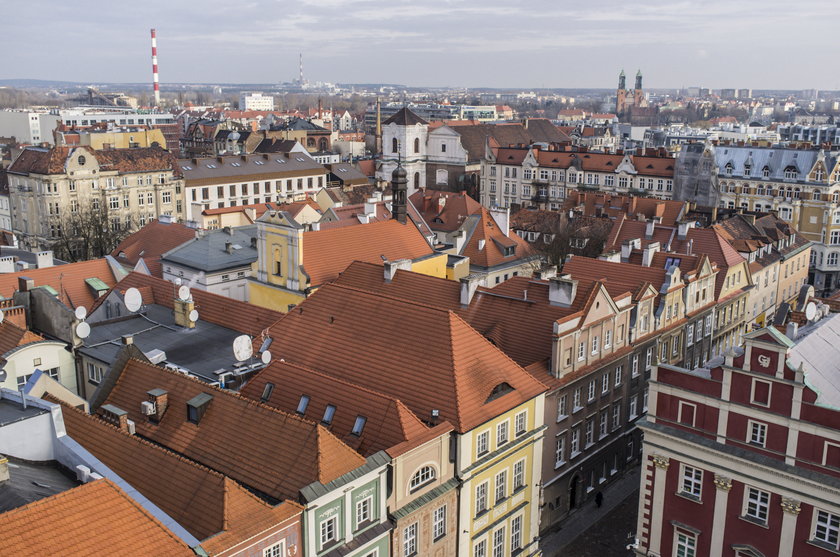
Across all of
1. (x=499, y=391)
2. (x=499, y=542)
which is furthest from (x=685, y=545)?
(x=499, y=391)

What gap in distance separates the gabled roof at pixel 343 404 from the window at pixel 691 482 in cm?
1189

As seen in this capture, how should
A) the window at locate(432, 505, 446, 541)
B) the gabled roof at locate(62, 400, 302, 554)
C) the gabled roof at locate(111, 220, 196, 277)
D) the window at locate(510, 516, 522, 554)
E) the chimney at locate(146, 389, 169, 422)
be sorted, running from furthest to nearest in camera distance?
the gabled roof at locate(111, 220, 196, 277) → the window at locate(510, 516, 522, 554) → the window at locate(432, 505, 446, 541) → the chimney at locate(146, 389, 169, 422) → the gabled roof at locate(62, 400, 302, 554)

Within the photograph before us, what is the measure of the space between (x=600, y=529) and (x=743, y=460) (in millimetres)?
12048

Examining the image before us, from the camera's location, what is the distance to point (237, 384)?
3481 centimetres

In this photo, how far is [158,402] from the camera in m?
29.9

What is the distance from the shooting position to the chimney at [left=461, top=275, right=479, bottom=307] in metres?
42.3

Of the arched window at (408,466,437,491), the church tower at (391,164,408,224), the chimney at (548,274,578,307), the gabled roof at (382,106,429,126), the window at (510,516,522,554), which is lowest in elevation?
the window at (510,516,522,554)

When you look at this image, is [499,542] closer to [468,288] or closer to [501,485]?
[501,485]

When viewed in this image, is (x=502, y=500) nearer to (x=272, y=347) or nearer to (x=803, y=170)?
(x=272, y=347)

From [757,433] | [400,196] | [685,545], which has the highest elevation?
[400,196]

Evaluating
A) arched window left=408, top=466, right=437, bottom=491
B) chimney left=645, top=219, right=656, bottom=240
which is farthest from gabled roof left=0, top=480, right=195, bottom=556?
chimney left=645, top=219, right=656, bottom=240

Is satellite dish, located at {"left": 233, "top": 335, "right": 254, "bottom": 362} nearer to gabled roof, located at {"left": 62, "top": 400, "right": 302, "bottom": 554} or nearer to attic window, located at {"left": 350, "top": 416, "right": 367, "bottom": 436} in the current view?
attic window, located at {"left": 350, "top": 416, "right": 367, "bottom": 436}

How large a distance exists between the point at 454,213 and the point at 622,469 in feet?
130

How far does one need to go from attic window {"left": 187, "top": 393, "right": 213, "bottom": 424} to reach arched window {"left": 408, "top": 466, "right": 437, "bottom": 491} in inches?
322
